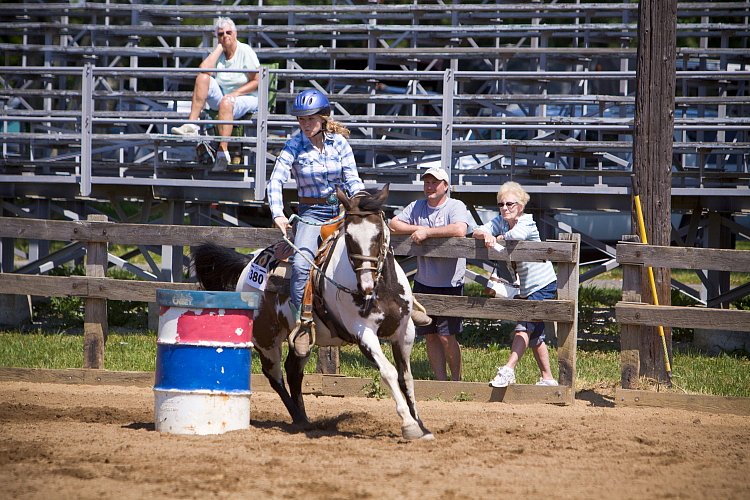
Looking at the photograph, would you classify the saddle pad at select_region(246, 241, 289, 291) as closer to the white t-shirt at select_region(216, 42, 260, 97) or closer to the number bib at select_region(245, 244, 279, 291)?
the number bib at select_region(245, 244, 279, 291)

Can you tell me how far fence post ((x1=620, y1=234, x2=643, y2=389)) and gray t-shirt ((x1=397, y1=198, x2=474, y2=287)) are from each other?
1.49 meters

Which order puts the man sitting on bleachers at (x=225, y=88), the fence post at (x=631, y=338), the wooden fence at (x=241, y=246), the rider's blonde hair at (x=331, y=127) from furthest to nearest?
the man sitting on bleachers at (x=225, y=88), the fence post at (x=631, y=338), the wooden fence at (x=241, y=246), the rider's blonde hair at (x=331, y=127)

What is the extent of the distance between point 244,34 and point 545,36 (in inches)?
212

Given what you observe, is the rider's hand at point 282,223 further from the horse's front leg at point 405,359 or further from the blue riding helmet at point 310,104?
the horse's front leg at point 405,359

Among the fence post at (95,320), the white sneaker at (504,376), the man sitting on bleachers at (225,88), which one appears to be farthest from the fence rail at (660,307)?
the man sitting on bleachers at (225,88)

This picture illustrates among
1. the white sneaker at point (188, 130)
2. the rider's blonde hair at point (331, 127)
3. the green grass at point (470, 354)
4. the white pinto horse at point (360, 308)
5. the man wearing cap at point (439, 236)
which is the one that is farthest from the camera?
the white sneaker at point (188, 130)

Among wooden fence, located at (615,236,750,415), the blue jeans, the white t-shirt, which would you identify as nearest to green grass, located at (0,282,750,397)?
wooden fence, located at (615,236,750,415)

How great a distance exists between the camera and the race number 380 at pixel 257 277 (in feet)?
26.2

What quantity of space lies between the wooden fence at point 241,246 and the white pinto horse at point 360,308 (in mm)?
543

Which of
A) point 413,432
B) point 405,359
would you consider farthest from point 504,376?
point 413,432

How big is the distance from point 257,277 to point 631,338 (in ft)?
11.2

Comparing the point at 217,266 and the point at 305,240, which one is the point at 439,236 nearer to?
the point at 305,240

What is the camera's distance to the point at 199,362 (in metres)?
7.10

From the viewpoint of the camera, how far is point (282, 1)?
2903cm
